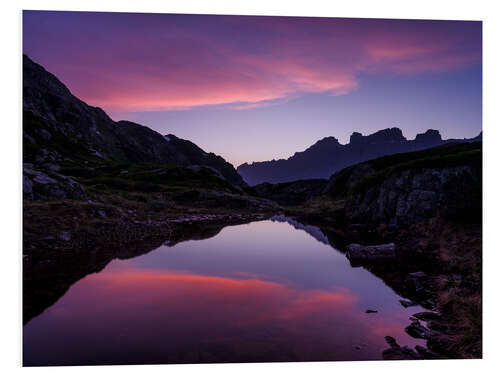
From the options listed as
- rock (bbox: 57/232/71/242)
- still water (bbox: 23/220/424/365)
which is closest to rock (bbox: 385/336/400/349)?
still water (bbox: 23/220/424/365)

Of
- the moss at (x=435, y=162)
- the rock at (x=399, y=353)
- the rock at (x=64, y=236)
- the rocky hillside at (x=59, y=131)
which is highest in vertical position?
the rocky hillside at (x=59, y=131)

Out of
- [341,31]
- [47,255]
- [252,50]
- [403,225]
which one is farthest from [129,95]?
[403,225]

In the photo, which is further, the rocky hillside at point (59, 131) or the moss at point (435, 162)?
the rocky hillside at point (59, 131)

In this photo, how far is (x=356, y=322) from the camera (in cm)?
1091

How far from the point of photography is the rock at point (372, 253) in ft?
68.2

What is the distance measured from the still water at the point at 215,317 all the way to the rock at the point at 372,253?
8.53 ft

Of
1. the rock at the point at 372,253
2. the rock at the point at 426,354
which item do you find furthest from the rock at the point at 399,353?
the rock at the point at 372,253

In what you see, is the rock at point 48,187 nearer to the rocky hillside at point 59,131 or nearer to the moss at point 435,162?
the moss at point 435,162

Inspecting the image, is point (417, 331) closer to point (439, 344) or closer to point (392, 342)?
point (439, 344)

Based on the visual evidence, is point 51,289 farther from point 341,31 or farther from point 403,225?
point 403,225

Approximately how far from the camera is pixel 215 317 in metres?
11.1

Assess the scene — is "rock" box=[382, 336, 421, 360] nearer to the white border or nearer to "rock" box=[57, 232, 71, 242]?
the white border

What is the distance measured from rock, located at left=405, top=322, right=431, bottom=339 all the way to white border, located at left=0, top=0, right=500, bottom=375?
0.97 m
